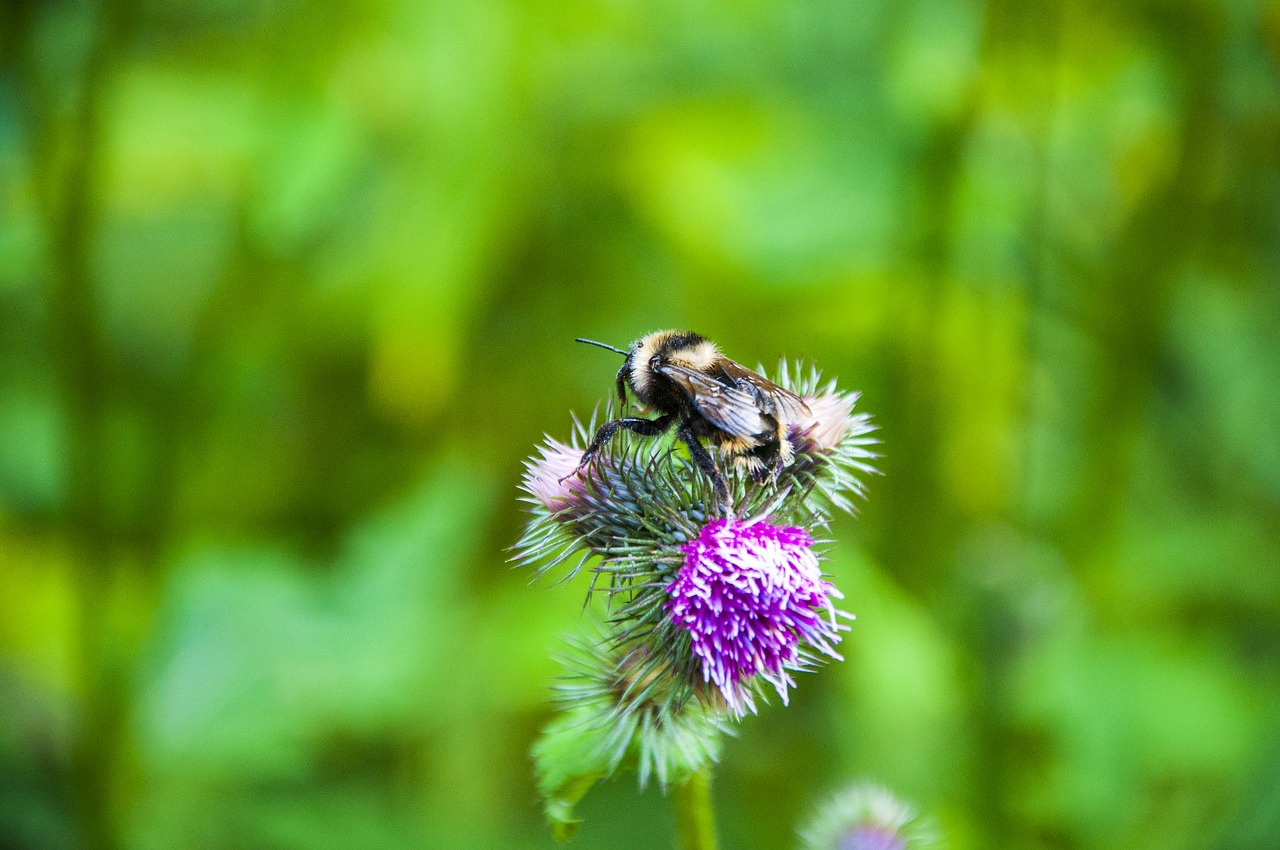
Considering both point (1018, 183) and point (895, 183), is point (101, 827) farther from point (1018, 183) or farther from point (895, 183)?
point (1018, 183)

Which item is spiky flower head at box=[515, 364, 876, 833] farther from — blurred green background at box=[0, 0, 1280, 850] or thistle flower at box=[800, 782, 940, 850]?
blurred green background at box=[0, 0, 1280, 850]

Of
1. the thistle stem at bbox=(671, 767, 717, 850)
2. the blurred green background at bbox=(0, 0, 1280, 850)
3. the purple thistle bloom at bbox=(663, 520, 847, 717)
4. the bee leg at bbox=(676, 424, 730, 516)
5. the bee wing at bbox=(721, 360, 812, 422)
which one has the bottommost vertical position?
the thistle stem at bbox=(671, 767, 717, 850)

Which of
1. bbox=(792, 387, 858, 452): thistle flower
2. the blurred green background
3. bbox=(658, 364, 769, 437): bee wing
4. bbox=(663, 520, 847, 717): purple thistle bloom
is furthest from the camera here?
the blurred green background

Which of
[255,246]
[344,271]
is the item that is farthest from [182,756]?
[344,271]

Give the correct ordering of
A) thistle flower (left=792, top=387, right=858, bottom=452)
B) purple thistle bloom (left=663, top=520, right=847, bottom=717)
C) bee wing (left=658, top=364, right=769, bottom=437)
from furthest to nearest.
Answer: thistle flower (left=792, top=387, right=858, bottom=452)
bee wing (left=658, top=364, right=769, bottom=437)
purple thistle bloom (left=663, top=520, right=847, bottom=717)

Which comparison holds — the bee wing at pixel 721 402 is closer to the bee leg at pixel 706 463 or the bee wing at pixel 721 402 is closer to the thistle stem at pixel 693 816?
the bee leg at pixel 706 463

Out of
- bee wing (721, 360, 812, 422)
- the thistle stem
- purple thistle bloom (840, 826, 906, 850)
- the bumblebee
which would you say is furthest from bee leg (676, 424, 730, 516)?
purple thistle bloom (840, 826, 906, 850)

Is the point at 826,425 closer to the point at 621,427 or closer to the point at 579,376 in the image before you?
the point at 621,427
